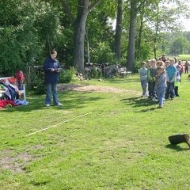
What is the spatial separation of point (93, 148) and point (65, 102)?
6895 mm

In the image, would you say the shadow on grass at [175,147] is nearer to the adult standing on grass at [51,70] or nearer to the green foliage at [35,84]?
the adult standing on grass at [51,70]

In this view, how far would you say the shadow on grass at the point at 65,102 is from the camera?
1264 centimetres

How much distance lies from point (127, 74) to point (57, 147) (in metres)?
24.1

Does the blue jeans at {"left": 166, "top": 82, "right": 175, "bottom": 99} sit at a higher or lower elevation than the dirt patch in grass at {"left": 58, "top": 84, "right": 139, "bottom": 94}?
higher

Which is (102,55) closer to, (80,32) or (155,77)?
(80,32)

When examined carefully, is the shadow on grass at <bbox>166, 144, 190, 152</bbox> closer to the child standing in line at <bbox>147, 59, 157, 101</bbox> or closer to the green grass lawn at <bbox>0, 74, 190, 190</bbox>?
the green grass lawn at <bbox>0, 74, 190, 190</bbox>

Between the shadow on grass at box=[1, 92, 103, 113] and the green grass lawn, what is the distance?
0.10 metres

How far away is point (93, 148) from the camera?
Answer: 743 centimetres

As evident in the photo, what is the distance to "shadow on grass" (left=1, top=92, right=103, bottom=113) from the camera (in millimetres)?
12641

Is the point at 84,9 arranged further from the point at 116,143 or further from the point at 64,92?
the point at 116,143

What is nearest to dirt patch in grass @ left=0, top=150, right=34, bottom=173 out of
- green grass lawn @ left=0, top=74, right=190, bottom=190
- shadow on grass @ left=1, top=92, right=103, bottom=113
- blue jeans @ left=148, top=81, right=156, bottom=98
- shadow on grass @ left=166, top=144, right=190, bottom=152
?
green grass lawn @ left=0, top=74, right=190, bottom=190

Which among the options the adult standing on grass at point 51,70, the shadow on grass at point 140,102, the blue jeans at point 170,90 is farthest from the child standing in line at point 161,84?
the adult standing on grass at point 51,70

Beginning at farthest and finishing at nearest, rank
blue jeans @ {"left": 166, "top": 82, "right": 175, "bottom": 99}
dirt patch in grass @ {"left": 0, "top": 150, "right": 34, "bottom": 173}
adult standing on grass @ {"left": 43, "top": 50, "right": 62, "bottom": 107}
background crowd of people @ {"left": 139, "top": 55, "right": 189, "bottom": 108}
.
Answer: blue jeans @ {"left": 166, "top": 82, "right": 175, "bottom": 99} → background crowd of people @ {"left": 139, "top": 55, "right": 189, "bottom": 108} → adult standing on grass @ {"left": 43, "top": 50, "right": 62, "bottom": 107} → dirt patch in grass @ {"left": 0, "top": 150, "right": 34, "bottom": 173}

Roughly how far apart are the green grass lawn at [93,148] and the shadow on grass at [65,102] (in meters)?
0.10
